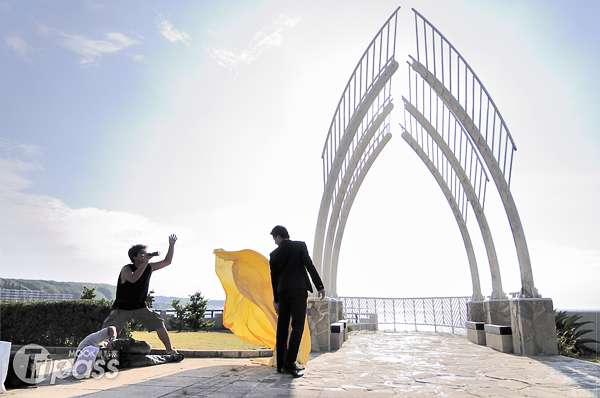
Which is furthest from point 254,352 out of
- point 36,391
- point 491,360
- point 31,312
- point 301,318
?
point 31,312

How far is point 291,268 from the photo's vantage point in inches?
186

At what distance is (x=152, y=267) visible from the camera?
17.6 ft

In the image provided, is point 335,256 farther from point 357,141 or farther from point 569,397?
point 569,397

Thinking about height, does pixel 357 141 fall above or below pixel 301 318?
above

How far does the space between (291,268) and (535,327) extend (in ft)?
19.2

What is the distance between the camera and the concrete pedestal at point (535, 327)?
727cm

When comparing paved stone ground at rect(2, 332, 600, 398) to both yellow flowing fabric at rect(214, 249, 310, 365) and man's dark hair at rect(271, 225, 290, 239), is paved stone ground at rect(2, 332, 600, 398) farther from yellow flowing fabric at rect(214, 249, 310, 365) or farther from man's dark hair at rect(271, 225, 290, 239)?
man's dark hair at rect(271, 225, 290, 239)

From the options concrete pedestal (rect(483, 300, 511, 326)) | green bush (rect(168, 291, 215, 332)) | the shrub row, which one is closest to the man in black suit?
Answer: the shrub row

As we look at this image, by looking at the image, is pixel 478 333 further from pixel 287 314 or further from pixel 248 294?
pixel 287 314

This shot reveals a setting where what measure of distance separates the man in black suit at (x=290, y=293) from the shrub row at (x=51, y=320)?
4747 millimetres

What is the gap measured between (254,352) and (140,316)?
2.25m

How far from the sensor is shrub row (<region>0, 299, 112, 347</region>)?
25.0ft

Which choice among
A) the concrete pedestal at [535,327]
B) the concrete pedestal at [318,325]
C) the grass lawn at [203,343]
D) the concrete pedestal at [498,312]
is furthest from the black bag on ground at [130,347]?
the concrete pedestal at [498,312]

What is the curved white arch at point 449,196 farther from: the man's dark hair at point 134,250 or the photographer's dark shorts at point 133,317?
the photographer's dark shorts at point 133,317
